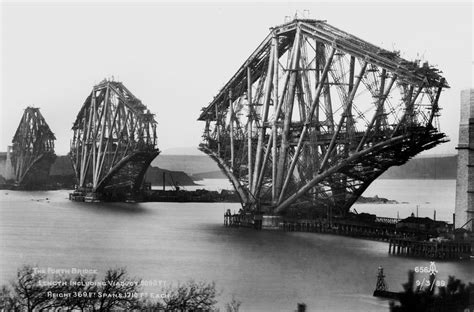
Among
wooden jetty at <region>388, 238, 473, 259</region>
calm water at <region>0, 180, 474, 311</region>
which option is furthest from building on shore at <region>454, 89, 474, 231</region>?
calm water at <region>0, 180, 474, 311</region>

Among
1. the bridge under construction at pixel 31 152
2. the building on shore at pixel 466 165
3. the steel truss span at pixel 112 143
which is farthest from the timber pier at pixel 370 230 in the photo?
the bridge under construction at pixel 31 152

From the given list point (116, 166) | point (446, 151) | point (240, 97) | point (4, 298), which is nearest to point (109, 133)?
point (116, 166)

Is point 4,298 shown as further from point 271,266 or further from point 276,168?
point 276,168

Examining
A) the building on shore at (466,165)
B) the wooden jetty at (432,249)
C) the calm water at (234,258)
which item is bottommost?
the calm water at (234,258)

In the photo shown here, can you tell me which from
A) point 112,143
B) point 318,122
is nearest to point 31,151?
point 112,143

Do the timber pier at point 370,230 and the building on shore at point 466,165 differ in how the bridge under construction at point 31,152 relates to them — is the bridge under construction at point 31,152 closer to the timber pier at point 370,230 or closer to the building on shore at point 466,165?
the timber pier at point 370,230

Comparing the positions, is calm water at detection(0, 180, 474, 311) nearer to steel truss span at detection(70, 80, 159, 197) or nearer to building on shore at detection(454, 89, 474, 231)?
building on shore at detection(454, 89, 474, 231)
